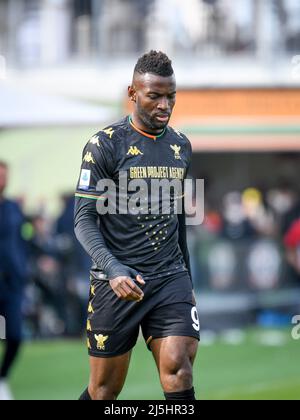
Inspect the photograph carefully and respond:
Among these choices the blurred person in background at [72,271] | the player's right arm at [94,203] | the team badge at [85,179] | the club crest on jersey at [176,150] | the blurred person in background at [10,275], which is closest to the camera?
the player's right arm at [94,203]

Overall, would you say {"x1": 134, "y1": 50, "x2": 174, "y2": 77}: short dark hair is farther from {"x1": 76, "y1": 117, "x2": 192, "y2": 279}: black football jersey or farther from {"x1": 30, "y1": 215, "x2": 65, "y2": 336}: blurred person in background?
{"x1": 30, "y1": 215, "x2": 65, "y2": 336}: blurred person in background

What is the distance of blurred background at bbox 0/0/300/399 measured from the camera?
54.5ft

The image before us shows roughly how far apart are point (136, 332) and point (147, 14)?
740 inches

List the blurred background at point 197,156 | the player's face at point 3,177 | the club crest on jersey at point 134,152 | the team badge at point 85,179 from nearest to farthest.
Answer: the team badge at point 85,179 → the club crest on jersey at point 134,152 → the player's face at point 3,177 → the blurred background at point 197,156

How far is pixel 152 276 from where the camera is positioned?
7824mm

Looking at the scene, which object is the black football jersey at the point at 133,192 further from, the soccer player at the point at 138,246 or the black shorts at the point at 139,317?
the black shorts at the point at 139,317

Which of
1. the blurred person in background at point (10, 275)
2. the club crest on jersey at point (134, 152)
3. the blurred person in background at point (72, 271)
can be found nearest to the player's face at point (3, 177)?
the blurred person in background at point (10, 275)

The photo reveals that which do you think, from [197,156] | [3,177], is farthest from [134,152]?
[197,156]

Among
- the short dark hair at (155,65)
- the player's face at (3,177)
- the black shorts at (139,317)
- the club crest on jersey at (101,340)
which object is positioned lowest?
the club crest on jersey at (101,340)

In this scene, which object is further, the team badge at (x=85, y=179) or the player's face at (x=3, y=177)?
the player's face at (x=3, y=177)

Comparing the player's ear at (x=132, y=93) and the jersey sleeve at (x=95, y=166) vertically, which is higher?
the player's ear at (x=132, y=93)

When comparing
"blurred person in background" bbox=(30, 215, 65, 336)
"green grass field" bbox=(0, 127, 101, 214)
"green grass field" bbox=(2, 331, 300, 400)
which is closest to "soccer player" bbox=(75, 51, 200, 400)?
"green grass field" bbox=(2, 331, 300, 400)

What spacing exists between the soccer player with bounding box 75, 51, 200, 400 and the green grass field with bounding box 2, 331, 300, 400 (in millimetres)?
4800

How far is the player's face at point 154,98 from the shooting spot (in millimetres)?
7738
